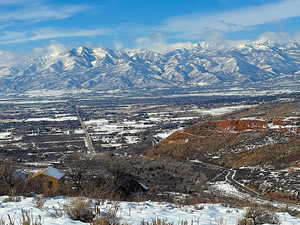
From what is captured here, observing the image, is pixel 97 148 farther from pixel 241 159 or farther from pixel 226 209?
pixel 226 209

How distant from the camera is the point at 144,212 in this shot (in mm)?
11023

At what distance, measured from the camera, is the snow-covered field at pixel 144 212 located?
916 cm

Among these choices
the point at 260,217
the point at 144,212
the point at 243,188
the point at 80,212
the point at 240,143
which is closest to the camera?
the point at 80,212

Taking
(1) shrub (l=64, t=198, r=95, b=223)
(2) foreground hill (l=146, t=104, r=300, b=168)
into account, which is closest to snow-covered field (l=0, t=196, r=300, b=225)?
(1) shrub (l=64, t=198, r=95, b=223)

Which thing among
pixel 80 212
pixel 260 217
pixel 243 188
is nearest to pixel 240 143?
pixel 243 188

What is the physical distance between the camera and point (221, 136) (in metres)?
80.3

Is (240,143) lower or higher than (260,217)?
lower

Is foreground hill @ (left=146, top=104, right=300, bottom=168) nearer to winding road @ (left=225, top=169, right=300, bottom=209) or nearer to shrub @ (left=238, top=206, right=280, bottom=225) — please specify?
winding road @ (left=225, top=169, right=300, bottom=209)

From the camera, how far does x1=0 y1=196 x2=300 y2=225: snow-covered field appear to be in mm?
9164

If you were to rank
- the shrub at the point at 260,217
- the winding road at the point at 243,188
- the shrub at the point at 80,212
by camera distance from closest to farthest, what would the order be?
the shrub at the point at 80,212 < the shrub at the point at 260,217 < the winding road at the point at 243,188

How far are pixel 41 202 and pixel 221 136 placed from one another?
72.1 m

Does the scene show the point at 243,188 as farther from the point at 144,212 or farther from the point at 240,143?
the point at 240,143

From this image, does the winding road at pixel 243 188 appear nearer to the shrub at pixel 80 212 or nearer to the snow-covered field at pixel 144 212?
the snow-covered field at pixel 144 212

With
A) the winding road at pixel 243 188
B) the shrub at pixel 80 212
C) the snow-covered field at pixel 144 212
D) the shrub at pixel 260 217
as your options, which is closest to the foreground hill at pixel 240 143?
the winding road at pixel 243 188
